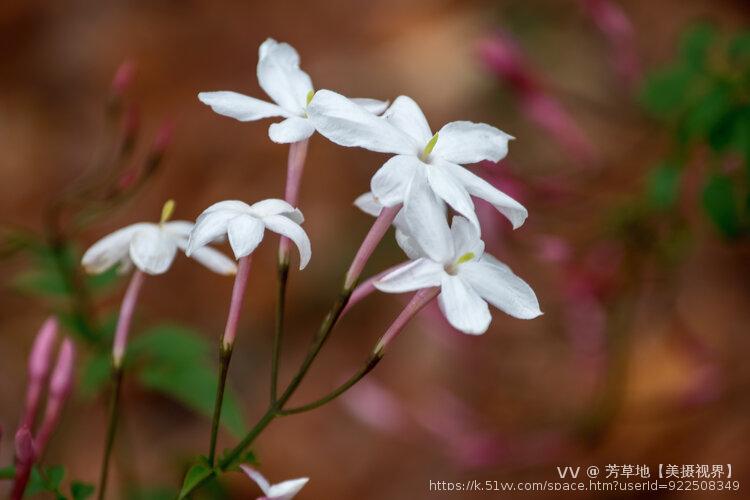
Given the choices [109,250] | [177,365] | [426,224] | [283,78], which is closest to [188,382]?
[177,365]

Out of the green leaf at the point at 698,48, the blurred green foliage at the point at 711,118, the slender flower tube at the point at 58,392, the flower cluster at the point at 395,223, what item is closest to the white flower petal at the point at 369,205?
the flower cluster at the point at 395,223

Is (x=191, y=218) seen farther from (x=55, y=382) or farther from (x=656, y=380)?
(x=55, y=382)

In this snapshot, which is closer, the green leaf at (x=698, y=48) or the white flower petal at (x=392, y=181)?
the white flower petal at (x=392, y=181)

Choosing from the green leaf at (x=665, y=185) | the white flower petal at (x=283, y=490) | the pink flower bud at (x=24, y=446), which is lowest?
the white flower petal at (x=283, y=490)

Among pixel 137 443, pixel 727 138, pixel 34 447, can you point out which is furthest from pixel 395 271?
pixel 137 443

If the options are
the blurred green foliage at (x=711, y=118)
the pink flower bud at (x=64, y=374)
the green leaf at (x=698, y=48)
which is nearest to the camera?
the pink flower bud at (x=64, y=374)

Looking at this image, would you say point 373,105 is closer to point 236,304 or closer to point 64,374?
point 236,304

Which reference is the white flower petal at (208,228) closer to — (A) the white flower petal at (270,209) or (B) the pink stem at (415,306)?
(A) the white flower petal at (270,209)
